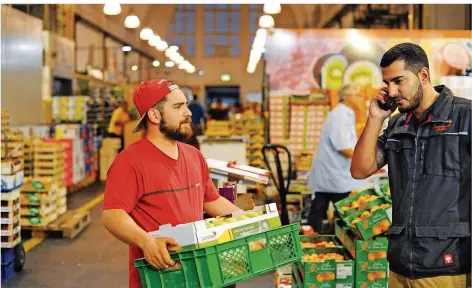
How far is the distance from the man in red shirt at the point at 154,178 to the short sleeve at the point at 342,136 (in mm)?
4034

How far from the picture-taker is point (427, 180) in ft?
9.96

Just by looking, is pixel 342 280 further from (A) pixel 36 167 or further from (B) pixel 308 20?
(B) pixel 308 20

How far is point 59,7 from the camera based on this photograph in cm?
2084

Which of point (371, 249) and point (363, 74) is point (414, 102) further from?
point (363, 74)

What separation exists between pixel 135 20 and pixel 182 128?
10848 millimetres

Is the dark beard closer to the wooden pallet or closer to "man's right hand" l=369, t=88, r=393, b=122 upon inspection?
"man's right hand" l=369, t=88, r=393, b=122

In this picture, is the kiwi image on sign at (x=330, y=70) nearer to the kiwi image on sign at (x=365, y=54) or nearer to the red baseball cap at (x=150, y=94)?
the kiwi image on sign at (x=365, y=54)

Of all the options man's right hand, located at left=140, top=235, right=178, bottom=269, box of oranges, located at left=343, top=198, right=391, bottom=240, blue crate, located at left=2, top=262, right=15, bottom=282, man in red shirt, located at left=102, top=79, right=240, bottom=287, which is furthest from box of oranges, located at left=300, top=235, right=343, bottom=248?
man's right hand, located at left=140, top=235, right=178, bottom=269

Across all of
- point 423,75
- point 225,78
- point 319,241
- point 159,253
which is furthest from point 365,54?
point 225,78

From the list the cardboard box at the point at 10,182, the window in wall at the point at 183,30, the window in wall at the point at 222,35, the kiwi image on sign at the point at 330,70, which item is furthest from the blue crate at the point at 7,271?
the window in wall at the point at 222,35

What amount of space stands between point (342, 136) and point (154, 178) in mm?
4396

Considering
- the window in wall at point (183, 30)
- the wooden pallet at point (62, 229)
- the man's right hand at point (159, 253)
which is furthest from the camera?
the window in wall at point (183, 30)

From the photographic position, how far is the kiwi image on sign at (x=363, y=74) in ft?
37.6

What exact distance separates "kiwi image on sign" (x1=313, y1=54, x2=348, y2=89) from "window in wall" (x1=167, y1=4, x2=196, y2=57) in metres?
31.4
